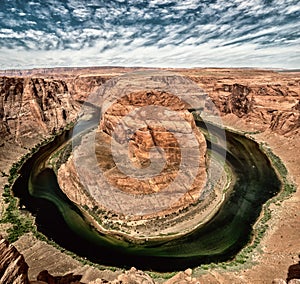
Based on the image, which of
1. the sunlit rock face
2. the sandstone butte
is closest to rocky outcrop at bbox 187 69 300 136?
the sandstone butte

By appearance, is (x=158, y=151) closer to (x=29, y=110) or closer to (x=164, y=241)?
(x=164, y=241)

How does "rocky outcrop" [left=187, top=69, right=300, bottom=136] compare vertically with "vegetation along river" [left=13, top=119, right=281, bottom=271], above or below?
above

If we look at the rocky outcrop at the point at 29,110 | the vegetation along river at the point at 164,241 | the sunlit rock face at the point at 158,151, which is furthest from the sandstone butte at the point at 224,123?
the vegetation along river at the point at 164,241

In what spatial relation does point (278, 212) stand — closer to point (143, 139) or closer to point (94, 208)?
point (143, 139)

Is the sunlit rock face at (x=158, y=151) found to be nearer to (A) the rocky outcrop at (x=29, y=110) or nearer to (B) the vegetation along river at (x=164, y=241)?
(B) the vegetation along river at (x=164, y=241)

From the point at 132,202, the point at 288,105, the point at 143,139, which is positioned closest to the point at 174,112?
the point at 143,139

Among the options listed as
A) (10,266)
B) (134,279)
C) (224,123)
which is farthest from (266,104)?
(10,266)

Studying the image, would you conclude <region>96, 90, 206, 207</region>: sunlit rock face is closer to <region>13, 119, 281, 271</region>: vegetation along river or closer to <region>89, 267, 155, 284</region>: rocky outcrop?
<region>13, 119, 281, 271</region>: vegetation along river
